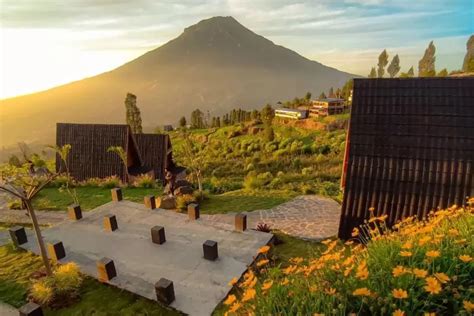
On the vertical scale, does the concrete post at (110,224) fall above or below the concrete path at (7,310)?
above

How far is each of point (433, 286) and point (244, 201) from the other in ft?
34.1

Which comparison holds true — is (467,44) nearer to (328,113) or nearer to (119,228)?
(328,113)

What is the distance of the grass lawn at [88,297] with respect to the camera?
18.6ft

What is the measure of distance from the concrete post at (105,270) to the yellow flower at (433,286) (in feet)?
20.7

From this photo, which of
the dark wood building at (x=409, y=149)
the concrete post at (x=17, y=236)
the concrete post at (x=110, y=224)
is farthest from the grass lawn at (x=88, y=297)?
the dark wood building at (x=409, y=149)

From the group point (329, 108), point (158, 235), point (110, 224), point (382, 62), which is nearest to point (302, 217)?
point (158, 235)

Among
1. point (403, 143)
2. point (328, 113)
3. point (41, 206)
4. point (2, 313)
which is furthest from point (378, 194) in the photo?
point (328, 113)

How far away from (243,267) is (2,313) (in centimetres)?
517

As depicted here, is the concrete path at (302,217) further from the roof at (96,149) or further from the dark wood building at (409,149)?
the roof at (96,149)

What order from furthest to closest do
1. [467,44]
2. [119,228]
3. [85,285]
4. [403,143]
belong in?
[467,44], [119,228], [403,143], [85,285]

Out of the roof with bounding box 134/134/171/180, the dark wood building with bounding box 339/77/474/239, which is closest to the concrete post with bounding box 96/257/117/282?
the dark wood building with bounding box 339/77/474/239

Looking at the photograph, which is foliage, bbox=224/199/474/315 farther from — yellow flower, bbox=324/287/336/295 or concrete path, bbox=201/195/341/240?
concrete path, bbox=201/195/341/240

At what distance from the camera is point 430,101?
7.91 meters

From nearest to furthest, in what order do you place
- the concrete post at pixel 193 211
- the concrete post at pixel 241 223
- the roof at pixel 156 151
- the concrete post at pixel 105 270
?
the concrete post at pixel 105 270, the concrete post at pixel 241 223, the concrete post at pixel 193 211, the roof at pixel 156 151
